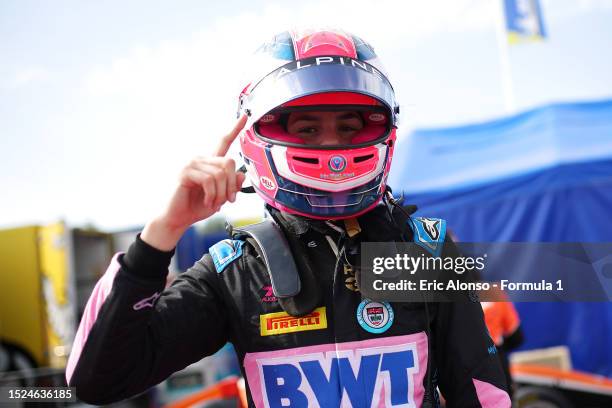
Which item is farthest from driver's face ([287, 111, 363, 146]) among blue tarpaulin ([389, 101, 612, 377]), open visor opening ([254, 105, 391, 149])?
blue tarpaulin ([389, 101, 612, 377])

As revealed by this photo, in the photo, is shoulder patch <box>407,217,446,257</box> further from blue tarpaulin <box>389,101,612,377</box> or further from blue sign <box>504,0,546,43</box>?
blue sign <box>504,0,546,43</box>

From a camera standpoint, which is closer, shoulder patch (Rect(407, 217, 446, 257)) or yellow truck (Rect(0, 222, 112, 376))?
shoulder patch (Rect(407, 217, 446, 257))

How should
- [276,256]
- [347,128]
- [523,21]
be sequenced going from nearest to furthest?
1. [276,256]
2. [347,128]
3. [523,21]

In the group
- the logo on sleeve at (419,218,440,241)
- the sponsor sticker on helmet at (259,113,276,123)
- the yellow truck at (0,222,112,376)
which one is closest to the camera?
the logo on sleeve at (419,218,440,241)

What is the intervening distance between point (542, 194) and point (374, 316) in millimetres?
6016

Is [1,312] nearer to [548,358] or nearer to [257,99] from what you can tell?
[548,358]

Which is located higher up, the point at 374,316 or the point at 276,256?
the point at 276,256

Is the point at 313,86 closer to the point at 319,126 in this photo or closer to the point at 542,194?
the point at 319,126

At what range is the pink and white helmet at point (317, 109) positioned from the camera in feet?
5.21

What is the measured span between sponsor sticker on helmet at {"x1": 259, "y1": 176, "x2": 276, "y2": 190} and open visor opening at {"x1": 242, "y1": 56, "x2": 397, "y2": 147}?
12 cm

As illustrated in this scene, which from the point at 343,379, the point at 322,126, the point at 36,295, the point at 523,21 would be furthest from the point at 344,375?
the point at 523,21

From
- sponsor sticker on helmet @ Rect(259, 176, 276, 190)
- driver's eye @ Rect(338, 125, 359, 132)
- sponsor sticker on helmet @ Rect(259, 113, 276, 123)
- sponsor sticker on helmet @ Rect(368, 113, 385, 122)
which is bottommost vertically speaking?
sponsor sticker on helmet @ Rect(259, 176, 276, 190)

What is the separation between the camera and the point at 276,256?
1517 mm

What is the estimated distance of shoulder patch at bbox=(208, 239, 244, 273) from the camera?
5.01 ft
